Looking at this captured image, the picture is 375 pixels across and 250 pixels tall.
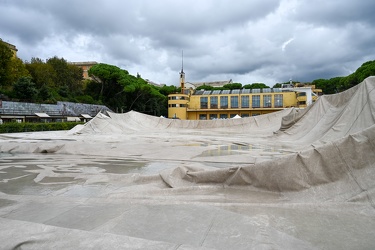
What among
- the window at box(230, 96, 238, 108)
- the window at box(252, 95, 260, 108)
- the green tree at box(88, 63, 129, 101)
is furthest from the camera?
the window at box(230, 96, 238, 108)

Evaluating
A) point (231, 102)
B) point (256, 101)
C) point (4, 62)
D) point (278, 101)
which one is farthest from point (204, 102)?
point (4, 62)

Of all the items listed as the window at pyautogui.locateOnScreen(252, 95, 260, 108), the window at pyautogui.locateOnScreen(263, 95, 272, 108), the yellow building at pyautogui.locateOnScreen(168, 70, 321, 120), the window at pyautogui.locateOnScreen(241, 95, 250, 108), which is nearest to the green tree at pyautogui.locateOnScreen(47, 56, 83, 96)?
the yellow building at pyautogui.locateOnScreen(168, 70, 321, 120)

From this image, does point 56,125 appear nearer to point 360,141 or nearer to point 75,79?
point 360,141

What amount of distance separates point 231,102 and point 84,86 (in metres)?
27.8

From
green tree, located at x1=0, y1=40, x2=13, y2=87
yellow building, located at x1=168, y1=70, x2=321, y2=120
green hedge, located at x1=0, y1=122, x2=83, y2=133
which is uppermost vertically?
green tree, located at x1=0, y1=40, x2=13, y2=87

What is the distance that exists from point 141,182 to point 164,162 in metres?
2.28

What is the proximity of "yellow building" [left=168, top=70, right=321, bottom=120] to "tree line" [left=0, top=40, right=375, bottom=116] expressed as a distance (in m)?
4.61

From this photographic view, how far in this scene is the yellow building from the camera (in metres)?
41.6

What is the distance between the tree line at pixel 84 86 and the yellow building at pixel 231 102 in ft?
15.1

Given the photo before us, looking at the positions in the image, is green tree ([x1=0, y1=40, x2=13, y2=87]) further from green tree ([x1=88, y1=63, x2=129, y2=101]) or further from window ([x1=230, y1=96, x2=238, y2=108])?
window ([x1=230, y1=96, x2=238, y2=108])

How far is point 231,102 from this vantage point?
44875 mm

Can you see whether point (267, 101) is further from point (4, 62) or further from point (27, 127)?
point (4, 62)

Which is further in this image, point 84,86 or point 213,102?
point 84,86

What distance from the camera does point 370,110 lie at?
6.82 meters
